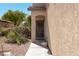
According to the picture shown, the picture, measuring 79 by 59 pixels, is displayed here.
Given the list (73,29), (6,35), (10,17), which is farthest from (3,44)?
(73,29)

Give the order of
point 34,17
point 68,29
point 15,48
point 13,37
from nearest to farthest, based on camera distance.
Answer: point 68,29, point 15,48, point 13,37, point 34,17

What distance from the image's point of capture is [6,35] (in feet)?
40.3

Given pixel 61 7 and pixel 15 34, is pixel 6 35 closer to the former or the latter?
pixel 15 34

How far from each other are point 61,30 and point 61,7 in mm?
925

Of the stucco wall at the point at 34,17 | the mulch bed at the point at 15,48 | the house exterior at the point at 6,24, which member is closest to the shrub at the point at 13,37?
the mulch bed at the point at 15,48

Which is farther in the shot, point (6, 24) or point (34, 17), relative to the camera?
point (34, 17)

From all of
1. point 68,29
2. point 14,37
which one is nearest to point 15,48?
point 14,37

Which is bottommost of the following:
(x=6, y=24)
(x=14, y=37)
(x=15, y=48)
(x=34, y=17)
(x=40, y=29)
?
(x=15, y=48)

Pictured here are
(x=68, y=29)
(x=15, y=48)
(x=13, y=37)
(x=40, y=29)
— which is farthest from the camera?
(x=40, y=29)

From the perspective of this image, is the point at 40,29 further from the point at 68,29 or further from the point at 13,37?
the point at 68,29

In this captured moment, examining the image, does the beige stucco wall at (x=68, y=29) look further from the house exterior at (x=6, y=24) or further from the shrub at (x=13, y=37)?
the house exterior at (x=6, y=24)

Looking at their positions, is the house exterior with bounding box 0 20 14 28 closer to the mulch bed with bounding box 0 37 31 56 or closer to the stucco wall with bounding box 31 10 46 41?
the mulch bed with bounding box 0 37 31 56

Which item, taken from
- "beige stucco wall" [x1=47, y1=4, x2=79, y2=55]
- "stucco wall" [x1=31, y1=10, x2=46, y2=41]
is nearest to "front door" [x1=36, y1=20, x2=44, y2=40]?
"stucco wall" [x1=31, y1=10, x2=46, y2=41]

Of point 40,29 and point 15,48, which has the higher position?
point 40,29
